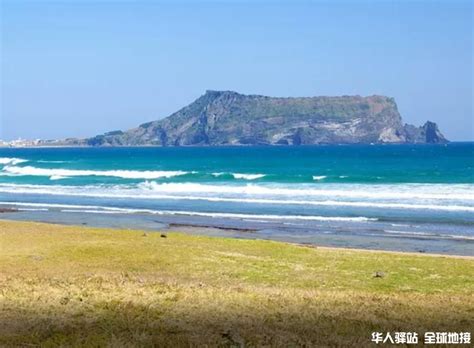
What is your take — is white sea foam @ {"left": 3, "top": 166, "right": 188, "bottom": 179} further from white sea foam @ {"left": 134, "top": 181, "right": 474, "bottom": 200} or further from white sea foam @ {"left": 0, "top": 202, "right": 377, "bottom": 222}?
white sea foam @ {"left": 0, "top": 202, "right": 377, "bottom": 222}

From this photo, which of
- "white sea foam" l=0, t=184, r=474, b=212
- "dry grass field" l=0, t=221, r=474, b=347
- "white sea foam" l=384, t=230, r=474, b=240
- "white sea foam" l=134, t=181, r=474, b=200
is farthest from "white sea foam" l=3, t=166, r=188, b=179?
"dry grass field" l=0, t=221, r=474, b=347

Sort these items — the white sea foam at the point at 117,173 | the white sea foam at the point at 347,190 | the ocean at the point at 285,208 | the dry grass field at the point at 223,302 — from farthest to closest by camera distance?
the white sea foam at the point at 117,173 → the white sea foam at the point at 347,190 → the ocean at the point at 285,208 → the dry grass field at the point at 223,302

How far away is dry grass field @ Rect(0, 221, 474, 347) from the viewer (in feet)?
26.2

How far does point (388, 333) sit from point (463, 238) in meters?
20.1

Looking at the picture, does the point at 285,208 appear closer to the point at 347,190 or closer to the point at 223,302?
the point at 347,190

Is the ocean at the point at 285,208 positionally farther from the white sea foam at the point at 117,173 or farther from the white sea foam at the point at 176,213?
the white sea foam at the point at 117,173

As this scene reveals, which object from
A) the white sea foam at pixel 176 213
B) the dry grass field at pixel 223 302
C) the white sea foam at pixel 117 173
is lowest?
the white sea foam at pixel 176 213

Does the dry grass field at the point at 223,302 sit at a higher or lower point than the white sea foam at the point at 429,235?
higher

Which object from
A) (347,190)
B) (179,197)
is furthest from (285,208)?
(347,190)

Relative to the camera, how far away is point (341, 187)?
181ft

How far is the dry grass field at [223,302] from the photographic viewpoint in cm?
799

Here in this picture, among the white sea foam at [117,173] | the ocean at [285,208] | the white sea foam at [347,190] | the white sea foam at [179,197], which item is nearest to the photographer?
the ocean at [285,208]

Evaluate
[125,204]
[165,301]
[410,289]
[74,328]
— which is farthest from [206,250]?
[125,204]

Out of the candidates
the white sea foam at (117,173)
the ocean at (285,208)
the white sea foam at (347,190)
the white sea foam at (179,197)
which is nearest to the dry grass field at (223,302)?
the ocean at (285,208)
